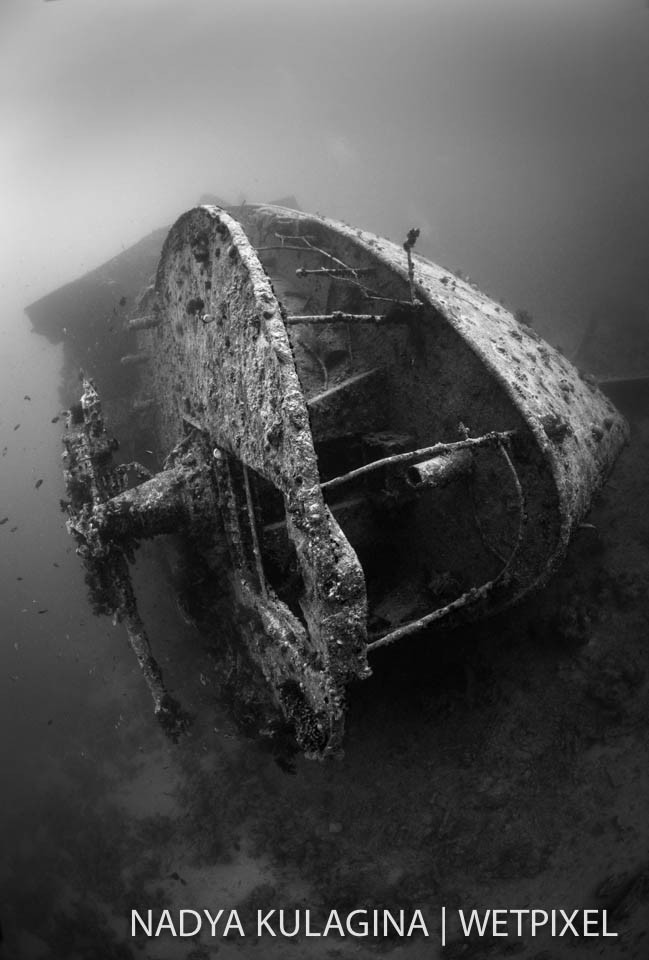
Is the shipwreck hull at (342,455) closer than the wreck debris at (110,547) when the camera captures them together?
Yes

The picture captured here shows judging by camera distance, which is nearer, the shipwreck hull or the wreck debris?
the shipwreck hull

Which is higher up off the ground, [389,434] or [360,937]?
[389,434]

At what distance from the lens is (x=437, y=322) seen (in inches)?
160

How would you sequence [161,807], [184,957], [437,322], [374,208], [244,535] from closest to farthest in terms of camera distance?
1. [244,535]
2. [437,322]
3. [184,957]
4. [161,807]
5. [374,208]

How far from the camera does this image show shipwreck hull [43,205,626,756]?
8.15ft

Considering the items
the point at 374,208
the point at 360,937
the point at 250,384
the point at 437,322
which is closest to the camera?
the point at 250,384

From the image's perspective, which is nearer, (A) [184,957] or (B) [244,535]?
(B) [244,535]

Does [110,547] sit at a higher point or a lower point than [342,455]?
higher

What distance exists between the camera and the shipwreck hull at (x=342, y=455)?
248 centimetres

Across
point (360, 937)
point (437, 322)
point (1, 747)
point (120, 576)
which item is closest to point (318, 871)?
point (360, 937)

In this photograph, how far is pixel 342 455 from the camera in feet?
→ 14.3

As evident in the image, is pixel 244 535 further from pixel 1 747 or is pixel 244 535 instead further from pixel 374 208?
pixel 374 208

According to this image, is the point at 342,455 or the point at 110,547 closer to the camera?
the point at 110,547

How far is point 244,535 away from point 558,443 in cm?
265
